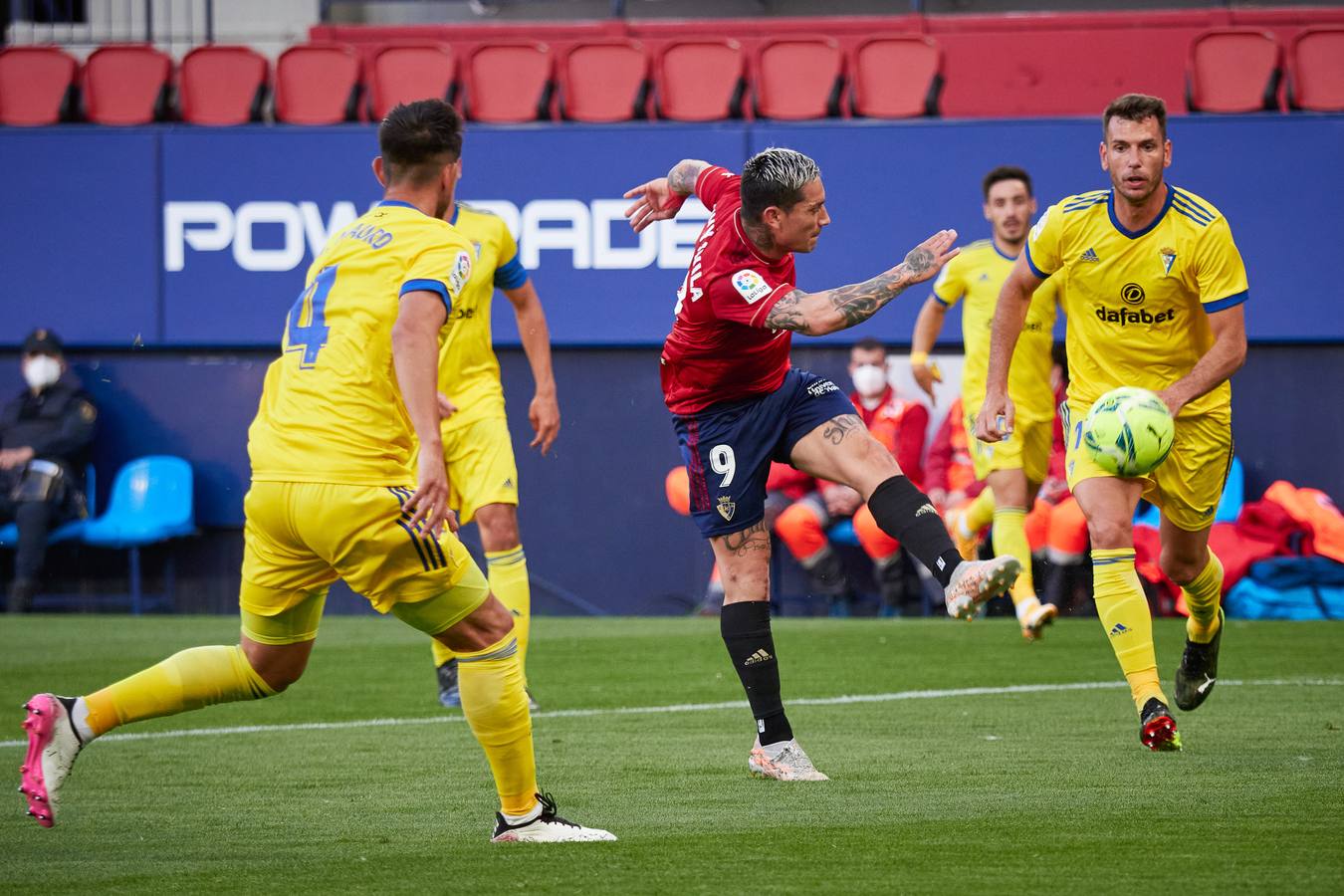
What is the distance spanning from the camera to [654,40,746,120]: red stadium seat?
570 inches

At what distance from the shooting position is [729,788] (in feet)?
18.8

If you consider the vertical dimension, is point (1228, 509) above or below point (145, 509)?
above

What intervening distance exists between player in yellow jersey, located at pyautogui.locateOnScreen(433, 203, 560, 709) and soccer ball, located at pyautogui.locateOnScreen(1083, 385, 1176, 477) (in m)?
2.67

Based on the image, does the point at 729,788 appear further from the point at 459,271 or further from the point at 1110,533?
the point at 459,271

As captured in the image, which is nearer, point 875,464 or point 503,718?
point 503,718

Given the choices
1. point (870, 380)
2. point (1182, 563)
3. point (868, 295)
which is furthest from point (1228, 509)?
point (868, 295)

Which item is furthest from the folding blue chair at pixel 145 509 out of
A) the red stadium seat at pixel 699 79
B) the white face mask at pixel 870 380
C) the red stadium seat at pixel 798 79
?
the red stadium seat at pixel 798 79

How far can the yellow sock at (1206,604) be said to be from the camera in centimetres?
693

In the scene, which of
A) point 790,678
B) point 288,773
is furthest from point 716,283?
point 790,678

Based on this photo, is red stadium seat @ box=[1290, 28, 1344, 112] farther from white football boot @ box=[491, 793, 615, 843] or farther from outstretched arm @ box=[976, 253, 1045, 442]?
white football boot @ box=[491, 793, 615, 843]

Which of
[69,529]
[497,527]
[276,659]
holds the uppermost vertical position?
[276,659]

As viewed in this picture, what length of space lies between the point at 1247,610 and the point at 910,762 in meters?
7.03

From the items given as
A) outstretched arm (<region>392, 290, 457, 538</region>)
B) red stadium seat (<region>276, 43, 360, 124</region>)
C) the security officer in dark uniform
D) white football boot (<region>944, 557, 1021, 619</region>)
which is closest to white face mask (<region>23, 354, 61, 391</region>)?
the security officer in dark uniform

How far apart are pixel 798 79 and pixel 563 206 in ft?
7.46
